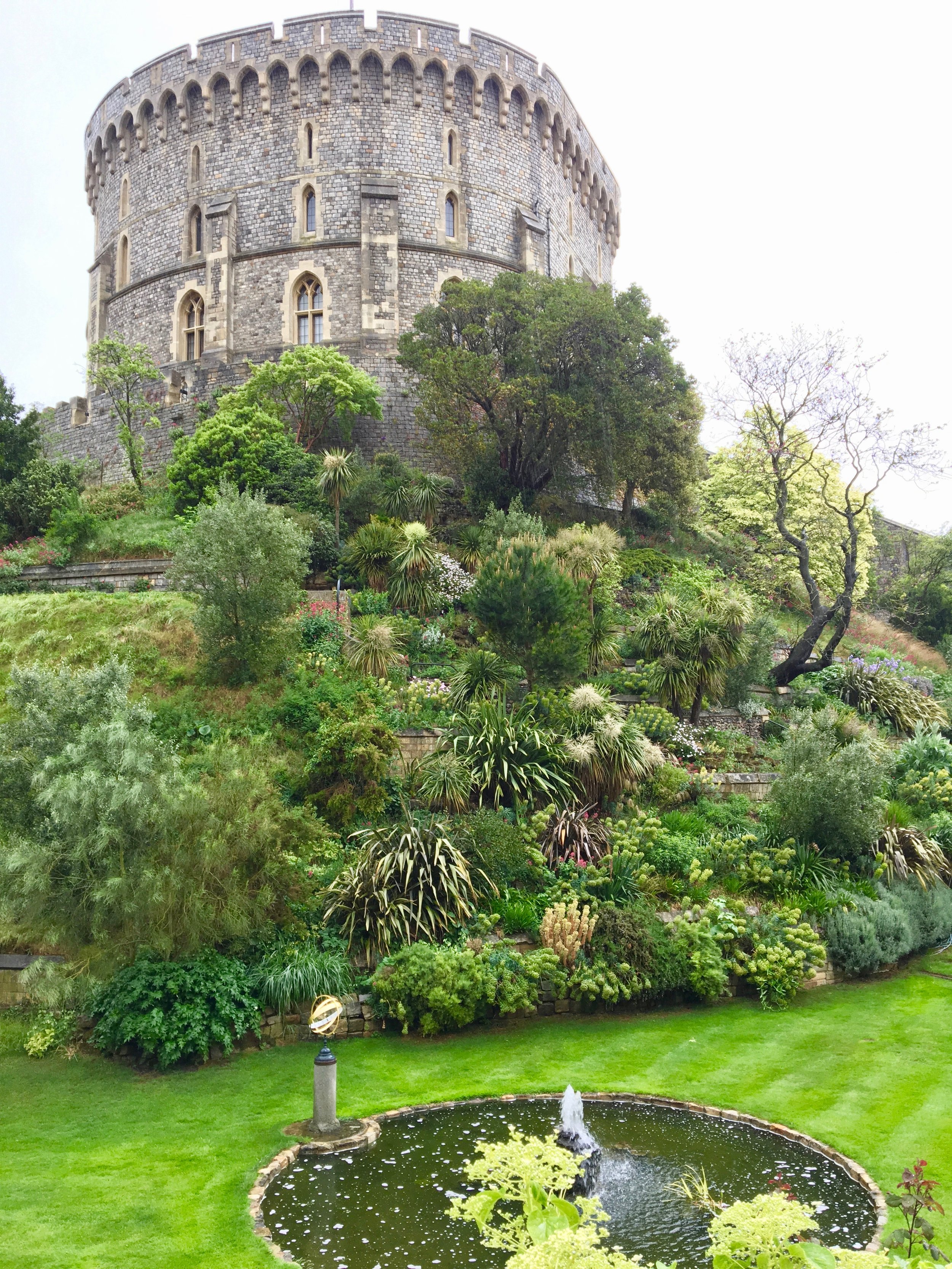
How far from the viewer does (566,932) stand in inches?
460

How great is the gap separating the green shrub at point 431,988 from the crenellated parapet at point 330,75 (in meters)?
31.9

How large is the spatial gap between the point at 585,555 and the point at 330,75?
2359 cm

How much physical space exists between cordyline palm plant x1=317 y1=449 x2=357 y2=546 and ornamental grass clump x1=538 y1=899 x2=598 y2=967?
45.1ft

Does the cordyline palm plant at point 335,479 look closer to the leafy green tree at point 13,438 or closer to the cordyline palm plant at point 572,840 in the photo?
the leafy green tree at point 13,438

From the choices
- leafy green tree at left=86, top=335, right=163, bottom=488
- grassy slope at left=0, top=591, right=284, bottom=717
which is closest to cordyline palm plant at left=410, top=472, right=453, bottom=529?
grassy slope at left=0, top=591, right=284, bottom=717

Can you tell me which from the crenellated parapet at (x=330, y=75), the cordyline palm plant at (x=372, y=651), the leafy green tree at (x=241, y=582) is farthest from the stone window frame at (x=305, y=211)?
the cordyline palm plant at (x=372, y=651)

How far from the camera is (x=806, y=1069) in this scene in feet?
33.5

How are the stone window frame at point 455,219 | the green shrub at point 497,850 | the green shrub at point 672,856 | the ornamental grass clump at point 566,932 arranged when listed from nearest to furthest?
the ornamental grass clump at point 566,932 < the green shrub at point 497,850 < the green shrub at point 672,856 < the stone window frame at point 455,219

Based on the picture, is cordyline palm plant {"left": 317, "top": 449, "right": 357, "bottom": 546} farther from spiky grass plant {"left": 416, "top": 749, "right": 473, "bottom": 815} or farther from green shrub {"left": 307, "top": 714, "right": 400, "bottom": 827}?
spiky grass plant {"left": 416, "top": 749, "right": 473, "bottom": 815}

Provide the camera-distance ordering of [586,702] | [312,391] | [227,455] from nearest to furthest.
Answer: [586,702] < [227,455] < [312,391]

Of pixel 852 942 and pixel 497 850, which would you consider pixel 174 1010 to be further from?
pixel 852 942

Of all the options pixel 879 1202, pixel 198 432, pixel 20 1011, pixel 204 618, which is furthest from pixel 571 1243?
pixel 198 432

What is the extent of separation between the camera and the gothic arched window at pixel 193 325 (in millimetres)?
35719

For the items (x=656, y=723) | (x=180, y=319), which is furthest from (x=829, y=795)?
(x=180, y=319)
